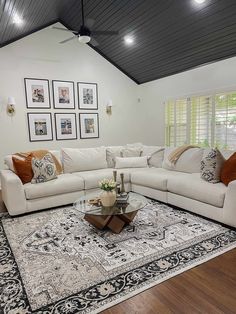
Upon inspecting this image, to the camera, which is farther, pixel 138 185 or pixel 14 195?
pixel 138 185

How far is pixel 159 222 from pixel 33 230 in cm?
158

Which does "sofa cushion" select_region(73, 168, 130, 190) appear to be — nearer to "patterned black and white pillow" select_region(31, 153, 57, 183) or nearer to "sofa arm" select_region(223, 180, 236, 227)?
"patterned black and white pillow" select_region(31, 153, 57, 183)

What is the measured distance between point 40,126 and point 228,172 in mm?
4159

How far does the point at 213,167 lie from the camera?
3.15m

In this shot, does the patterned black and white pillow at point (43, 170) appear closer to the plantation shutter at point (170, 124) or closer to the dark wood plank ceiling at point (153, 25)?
the dark wood plank ceiling at point (153, 25)

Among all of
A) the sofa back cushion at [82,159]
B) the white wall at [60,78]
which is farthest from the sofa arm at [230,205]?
the white wall at [60,78]

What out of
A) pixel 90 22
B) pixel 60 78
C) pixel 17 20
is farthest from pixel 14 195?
pixel 90 22

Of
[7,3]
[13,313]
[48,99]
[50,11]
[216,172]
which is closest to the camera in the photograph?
[13,313]

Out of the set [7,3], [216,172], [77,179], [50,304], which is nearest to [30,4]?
[7,3]

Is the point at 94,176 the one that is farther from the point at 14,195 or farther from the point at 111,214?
the point at 111,214

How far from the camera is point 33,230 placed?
2.87 m

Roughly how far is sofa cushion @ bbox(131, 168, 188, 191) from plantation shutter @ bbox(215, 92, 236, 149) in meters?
1.44

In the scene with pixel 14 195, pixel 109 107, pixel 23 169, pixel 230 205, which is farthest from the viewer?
pixel 109 107

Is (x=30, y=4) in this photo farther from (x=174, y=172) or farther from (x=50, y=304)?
(x=50, y=304)
